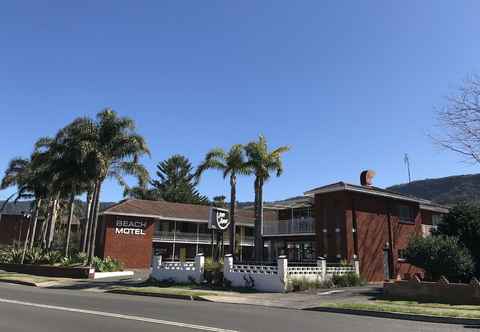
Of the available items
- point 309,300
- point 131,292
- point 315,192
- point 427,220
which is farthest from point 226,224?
→ point 427,220

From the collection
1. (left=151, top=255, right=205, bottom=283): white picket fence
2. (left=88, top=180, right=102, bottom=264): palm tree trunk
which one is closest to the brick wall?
(left=88, top=180, right=102, bottom=264): palm tree trunk

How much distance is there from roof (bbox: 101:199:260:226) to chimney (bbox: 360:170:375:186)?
18554mm

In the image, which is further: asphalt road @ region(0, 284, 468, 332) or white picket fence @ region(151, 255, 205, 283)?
white picket fence @ region(151, 255, 205, 283)

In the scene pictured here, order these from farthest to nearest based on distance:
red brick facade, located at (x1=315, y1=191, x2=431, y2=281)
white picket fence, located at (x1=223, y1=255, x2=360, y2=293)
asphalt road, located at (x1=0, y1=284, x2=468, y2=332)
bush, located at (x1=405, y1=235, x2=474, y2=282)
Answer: red brick facade, located at (x1=315, y1=191, x2=431, y2=281)
white picket fence, located at (x1=223, y1=255, x2=360, y2=293)
bush, located at (x1=405, y1=235, x2=474, y2=282)
asphalt road, located at (x1=0, y1=284, x2=468, y2=332)

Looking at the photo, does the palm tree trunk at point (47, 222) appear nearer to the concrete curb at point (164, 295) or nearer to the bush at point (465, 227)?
the concrete curb at point (164, 295)

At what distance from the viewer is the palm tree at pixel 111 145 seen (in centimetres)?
3250

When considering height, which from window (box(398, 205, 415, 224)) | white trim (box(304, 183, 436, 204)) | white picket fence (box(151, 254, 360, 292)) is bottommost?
white picket fence (box(151, 254, 360, 292))

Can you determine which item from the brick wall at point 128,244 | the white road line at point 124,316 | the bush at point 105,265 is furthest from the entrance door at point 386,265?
the brick wall at point 128,244

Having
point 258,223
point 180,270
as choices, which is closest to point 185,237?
point 258,223

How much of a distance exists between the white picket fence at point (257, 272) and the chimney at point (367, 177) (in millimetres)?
9592

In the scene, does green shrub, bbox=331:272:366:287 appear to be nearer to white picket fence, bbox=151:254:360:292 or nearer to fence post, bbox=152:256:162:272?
white picket fence, bbox=151:254:360:292

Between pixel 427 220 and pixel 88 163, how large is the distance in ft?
93.4

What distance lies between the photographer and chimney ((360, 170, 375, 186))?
35406mm

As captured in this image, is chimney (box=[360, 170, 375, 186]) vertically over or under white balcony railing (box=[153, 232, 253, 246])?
over
